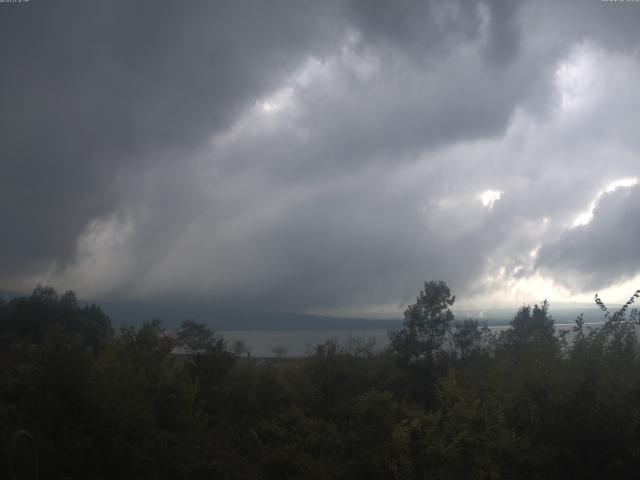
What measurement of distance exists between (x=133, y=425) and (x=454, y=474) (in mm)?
9835

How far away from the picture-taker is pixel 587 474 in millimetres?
18141

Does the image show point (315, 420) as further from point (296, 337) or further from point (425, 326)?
point (296, 337)

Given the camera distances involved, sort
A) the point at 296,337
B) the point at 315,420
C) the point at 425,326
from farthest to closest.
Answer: the point at 296,337
the point at 425,326
the point at 315,420

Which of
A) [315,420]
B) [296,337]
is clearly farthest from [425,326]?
[296,337]

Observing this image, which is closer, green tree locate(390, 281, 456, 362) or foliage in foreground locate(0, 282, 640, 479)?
foliage in foreground locate(0, 282, 640, 479)

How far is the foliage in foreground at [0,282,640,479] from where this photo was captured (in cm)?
1648

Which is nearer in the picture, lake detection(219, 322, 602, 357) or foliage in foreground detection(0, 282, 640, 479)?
foliage in foreground detection(0, 282, 640, 479)

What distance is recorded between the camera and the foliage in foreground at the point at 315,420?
649 inches

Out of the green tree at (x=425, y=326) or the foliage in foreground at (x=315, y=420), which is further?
the green tree at (x=425, y=326)

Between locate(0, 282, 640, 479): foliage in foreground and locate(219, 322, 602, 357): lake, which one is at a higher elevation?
locate(219, 322, 602, 357): lake

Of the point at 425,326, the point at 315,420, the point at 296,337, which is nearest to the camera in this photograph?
the point at 315,420

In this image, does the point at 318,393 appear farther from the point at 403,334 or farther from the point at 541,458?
the point at 541,458

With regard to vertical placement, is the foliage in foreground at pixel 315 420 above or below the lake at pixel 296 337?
below

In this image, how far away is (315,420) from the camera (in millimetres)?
24719
